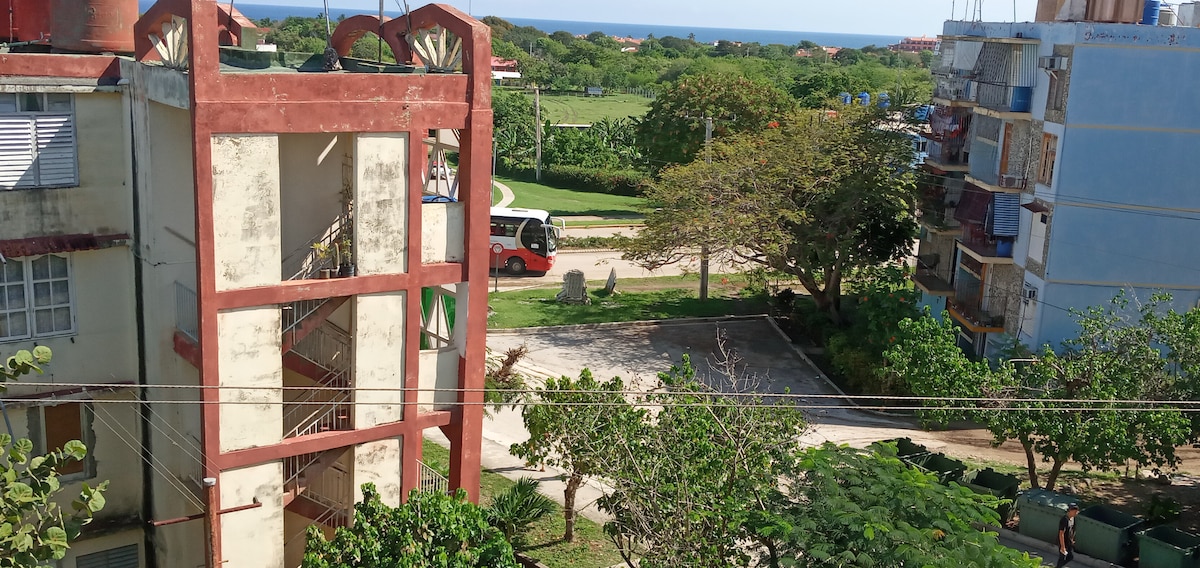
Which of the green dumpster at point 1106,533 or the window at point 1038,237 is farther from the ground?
the window at point 1038,237

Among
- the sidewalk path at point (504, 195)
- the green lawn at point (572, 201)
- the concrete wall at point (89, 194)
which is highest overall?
the concrete wall at point (89, 194)

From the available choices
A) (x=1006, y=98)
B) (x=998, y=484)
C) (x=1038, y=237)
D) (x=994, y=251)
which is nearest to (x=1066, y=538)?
(x=998, y=484)

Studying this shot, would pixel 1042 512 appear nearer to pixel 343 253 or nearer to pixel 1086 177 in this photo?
pixel 1086 177

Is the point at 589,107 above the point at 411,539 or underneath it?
above

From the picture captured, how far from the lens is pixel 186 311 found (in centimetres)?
1689

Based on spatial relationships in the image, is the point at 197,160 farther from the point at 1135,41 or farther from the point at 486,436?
the point at 1135,41

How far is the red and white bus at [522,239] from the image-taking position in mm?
43812

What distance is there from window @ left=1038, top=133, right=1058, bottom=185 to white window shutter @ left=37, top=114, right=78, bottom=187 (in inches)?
956

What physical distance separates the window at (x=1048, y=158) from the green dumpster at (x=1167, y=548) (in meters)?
12.2

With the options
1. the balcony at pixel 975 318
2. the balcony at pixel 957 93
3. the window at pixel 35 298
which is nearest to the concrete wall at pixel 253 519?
the window at pixel 35 298

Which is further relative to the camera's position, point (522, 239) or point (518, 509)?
point (522, 239)

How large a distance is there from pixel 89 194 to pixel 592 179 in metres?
55.2

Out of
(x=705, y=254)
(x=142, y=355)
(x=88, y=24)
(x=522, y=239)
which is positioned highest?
(x=88, y=24)

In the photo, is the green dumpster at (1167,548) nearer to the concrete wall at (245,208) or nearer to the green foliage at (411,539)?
the green foliage at (411,539)
